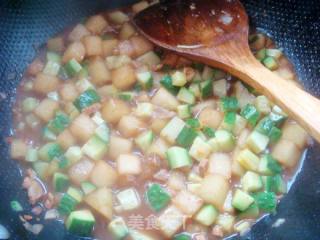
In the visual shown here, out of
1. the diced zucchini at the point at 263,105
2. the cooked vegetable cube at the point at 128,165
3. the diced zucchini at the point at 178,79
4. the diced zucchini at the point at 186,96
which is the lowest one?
the cooked vegetable cube at the point at 128,165

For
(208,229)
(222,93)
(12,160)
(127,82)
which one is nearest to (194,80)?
(222,93)

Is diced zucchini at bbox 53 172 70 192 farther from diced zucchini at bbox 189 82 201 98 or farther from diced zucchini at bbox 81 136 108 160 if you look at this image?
diced zucchini at bbox 189 82 201 98

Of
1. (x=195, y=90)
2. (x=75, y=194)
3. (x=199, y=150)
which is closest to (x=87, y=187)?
(x=75, y=194)

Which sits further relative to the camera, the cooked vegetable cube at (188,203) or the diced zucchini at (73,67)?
the diced zucchini at (73,67)

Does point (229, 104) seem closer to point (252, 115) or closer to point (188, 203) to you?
point (252, 115)

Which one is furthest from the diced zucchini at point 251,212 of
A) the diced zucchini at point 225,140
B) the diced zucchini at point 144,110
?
the diced zucchini at point 144,110

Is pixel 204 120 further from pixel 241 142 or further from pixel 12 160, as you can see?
pixel 12 160

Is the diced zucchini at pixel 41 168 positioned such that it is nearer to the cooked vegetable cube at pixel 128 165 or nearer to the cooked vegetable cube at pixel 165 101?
the cooked vegetable cube at pixel 128 165
